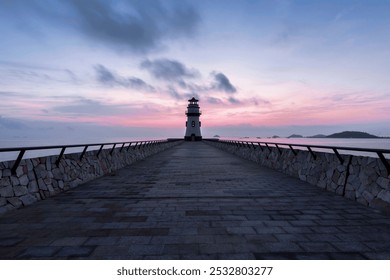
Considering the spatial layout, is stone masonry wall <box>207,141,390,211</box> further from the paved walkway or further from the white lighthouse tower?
the white lighthouse tower

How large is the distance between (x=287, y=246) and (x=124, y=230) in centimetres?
266

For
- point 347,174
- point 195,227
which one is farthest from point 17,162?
point 347,174

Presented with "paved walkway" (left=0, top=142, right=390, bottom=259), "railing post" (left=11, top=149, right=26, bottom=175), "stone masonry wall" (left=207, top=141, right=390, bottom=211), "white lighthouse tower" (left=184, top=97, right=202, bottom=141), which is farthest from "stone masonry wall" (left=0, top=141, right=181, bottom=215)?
"white lighthouse tower" (left=184, top=97, right=202, bottom=141)

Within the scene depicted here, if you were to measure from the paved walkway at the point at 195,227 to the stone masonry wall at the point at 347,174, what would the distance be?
1.14ft

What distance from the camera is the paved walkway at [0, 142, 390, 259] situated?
3605 mm

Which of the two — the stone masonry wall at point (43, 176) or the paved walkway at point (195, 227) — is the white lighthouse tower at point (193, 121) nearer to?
the stone masonry wall at point (43, 176)

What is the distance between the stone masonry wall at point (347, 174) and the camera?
574 centimetres

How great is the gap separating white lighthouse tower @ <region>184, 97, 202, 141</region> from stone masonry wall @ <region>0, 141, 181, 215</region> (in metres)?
58.9

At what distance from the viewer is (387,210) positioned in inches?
211

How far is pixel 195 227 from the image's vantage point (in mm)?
4605

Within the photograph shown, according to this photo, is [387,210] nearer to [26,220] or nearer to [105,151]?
[26,220]

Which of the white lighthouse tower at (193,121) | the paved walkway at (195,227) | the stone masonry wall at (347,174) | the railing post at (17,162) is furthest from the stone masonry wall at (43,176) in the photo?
the white lighthouse tower at (193,121)

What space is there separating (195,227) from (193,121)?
66.0 meters
